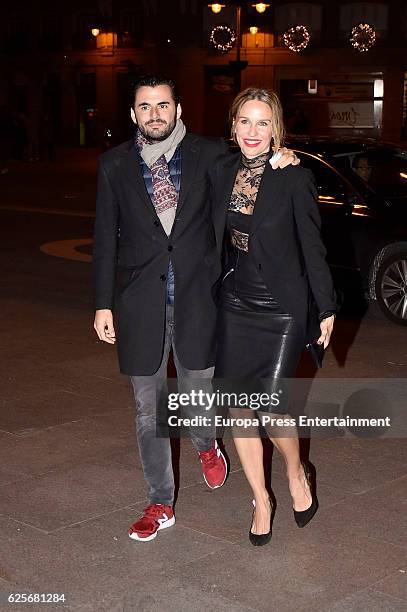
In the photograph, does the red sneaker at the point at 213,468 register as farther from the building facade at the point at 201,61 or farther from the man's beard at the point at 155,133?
the building facade at the point at 201,61

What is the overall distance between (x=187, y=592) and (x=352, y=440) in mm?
2288

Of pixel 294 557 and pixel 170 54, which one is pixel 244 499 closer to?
pixel 294 557

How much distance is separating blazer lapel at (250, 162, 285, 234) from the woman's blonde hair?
0.14 m

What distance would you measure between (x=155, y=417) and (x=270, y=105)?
146 cm

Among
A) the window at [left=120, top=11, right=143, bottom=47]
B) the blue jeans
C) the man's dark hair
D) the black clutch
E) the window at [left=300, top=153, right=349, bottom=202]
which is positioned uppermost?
the window at [left=120, top=11, right=143, bottom=47]

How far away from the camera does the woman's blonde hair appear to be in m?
4.50

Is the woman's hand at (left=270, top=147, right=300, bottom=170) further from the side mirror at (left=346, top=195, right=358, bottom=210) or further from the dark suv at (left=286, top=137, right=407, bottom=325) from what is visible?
the side mirror at (left=346, top=195, right=358, bottom=210)

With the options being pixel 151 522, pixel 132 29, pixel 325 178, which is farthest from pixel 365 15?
pixel 151 522

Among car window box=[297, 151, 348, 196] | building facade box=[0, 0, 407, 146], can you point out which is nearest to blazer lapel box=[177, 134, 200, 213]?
car window box=[297, 151, 348, 196]

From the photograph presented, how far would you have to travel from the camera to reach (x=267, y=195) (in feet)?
14.8

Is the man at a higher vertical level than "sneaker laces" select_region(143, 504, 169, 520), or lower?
higher

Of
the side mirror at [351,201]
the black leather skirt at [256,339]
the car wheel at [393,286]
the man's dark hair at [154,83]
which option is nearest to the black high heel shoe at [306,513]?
the black leather skirt at [256,339]

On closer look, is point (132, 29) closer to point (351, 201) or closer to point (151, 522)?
point (351, 201)

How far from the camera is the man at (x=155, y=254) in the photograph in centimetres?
462
